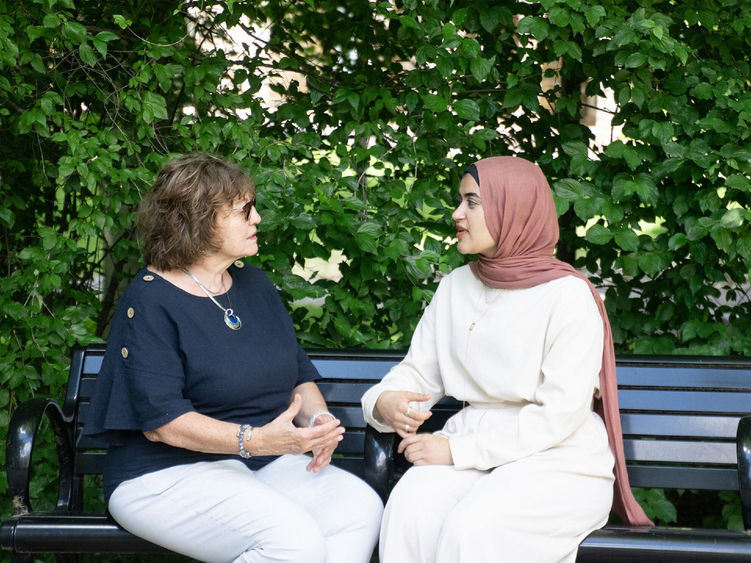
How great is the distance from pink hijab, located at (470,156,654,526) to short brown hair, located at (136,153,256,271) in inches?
33.5

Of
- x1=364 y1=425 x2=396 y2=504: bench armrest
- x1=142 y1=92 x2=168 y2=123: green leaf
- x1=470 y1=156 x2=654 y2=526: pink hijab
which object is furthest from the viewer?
x1=142 y1=92 x2=168 y2=123: green leaf

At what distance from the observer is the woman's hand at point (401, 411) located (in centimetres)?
326

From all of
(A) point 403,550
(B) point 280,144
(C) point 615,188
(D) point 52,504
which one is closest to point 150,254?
(B) point 280,144

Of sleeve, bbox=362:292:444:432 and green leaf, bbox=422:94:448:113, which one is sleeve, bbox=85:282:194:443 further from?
green leaf, bbox=422:94:448:113

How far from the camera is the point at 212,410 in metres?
3.21

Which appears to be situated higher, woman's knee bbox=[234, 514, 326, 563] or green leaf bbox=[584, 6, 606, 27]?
green leaf bbox=[584, 6, 606, 27]

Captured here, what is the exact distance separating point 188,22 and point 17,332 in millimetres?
1589

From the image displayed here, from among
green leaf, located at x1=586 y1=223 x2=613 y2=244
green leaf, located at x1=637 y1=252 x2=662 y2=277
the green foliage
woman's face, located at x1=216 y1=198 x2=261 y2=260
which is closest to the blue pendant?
woman's face, located at x1=216 y1=198 x2=261 y2=260

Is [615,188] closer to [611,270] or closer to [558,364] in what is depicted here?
[611,270]

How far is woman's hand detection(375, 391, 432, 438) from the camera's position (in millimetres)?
3260

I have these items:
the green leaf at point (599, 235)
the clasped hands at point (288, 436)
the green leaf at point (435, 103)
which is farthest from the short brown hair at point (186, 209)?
the green leaf at point (599, 235)

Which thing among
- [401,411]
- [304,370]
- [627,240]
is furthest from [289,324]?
[627,240]

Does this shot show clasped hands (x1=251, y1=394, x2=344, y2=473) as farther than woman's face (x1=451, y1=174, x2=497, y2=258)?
No

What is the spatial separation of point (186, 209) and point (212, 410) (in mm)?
674
